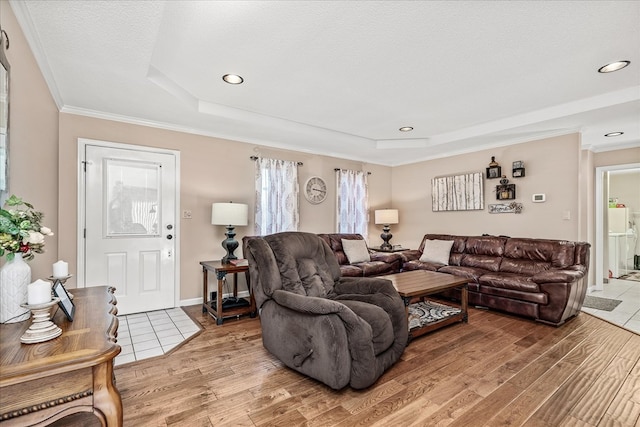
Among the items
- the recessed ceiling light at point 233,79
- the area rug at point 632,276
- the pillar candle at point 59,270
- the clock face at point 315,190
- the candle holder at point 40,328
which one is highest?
the recessed ceiling light at point 233,79

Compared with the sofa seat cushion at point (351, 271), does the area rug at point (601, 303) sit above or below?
below

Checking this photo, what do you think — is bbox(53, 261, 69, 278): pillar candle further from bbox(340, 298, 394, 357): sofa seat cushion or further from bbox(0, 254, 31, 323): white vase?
bbox(340, 298, 394, 357): sofa seat cushion

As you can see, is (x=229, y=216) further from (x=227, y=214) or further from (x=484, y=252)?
(x=484, y=252)

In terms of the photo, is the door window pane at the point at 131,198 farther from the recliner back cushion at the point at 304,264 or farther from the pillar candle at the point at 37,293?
the pillar candle at the point at 37,293

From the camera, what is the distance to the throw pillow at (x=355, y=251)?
15.9 ft

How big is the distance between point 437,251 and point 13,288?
4819 millimetres

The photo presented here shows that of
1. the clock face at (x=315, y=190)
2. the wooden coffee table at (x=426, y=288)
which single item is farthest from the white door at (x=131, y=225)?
the wooden coffee table at (x=426, y=288)

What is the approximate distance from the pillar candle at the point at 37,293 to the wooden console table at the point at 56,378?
15 centimetres

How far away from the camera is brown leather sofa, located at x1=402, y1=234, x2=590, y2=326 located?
3.36m

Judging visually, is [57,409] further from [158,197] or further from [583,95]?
[583,95]

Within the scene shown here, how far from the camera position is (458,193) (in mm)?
5301

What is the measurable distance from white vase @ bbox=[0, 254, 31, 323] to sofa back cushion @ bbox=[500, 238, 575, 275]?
474 centimetres

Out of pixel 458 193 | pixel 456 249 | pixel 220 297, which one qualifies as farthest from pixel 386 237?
pixel 220 297

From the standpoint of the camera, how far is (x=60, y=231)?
3.29 m
